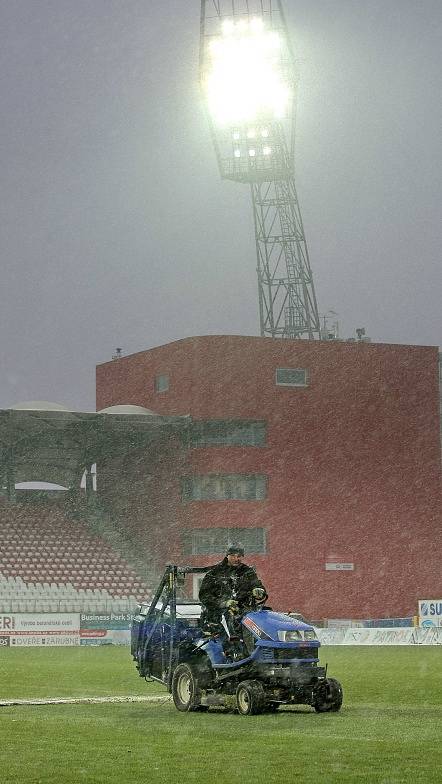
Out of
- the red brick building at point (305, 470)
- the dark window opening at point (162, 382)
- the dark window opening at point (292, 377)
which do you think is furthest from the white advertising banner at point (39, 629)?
the dark window opening at point (292, 377)

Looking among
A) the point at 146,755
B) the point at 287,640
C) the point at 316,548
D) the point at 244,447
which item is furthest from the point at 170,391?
the point at 146,755

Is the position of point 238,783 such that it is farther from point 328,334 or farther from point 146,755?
point 328,334

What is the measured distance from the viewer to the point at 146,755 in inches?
552

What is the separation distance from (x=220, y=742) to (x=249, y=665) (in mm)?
3566

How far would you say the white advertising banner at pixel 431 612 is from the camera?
61969mm

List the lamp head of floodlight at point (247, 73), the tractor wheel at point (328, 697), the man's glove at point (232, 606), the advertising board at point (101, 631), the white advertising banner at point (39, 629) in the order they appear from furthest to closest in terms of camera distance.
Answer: the lamp head of floodlight at point (247, 73), the advertising board at point (101, 631), the white advertising banner at point (39, 629), the tractor wheel at point (328, 697), the man's glove at point (232, 606)

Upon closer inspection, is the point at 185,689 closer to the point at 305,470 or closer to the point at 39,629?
the point at 39,629

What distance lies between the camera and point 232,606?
19.0 meters

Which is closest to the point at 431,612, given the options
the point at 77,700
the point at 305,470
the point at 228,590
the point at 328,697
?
the point at 305,470

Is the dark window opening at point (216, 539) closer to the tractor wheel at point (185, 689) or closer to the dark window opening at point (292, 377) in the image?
the dark window opening at point (292, 377)

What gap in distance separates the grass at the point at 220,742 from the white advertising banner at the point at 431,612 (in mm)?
36495

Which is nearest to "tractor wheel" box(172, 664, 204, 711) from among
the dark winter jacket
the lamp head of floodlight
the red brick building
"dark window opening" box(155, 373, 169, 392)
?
the dark winter jacket

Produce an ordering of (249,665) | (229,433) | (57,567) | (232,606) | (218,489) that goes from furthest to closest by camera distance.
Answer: (229,433) < (218,489) < (57,567) < (232,606) < (249,665)

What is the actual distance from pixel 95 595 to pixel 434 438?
20.0 meters
